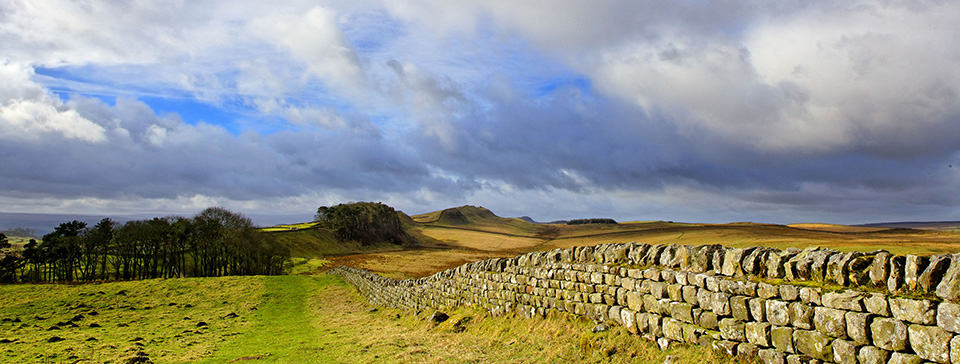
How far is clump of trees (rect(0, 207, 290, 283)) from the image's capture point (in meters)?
48.3

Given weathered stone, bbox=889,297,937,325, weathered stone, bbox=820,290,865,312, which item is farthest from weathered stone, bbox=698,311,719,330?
weathered stone, bbox=889,297,937,325

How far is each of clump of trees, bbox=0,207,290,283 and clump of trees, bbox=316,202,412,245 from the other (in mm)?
43266

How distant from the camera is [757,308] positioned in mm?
7359

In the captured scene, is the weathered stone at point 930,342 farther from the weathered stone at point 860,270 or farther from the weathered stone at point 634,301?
the weathered stone at point 634,301

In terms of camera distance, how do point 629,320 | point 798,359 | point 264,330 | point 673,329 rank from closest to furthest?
point 798,359 < point 673,329 < point 629,320 < point 264,330

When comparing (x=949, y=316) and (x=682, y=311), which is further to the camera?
(x=682, y=311)

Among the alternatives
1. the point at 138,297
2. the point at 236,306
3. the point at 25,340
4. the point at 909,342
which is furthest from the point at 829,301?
the point at 138,297

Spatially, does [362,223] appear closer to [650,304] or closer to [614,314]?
[614,314]

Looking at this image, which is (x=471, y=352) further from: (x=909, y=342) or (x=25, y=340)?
(x=25, y=340)

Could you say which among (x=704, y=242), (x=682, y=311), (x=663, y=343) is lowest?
(x=704, y=242)

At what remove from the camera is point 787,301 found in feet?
23.1

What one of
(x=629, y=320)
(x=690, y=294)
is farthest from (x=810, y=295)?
(x=629, y=320)

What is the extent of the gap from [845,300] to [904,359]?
874mm

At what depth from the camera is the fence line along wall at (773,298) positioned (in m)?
5.70
